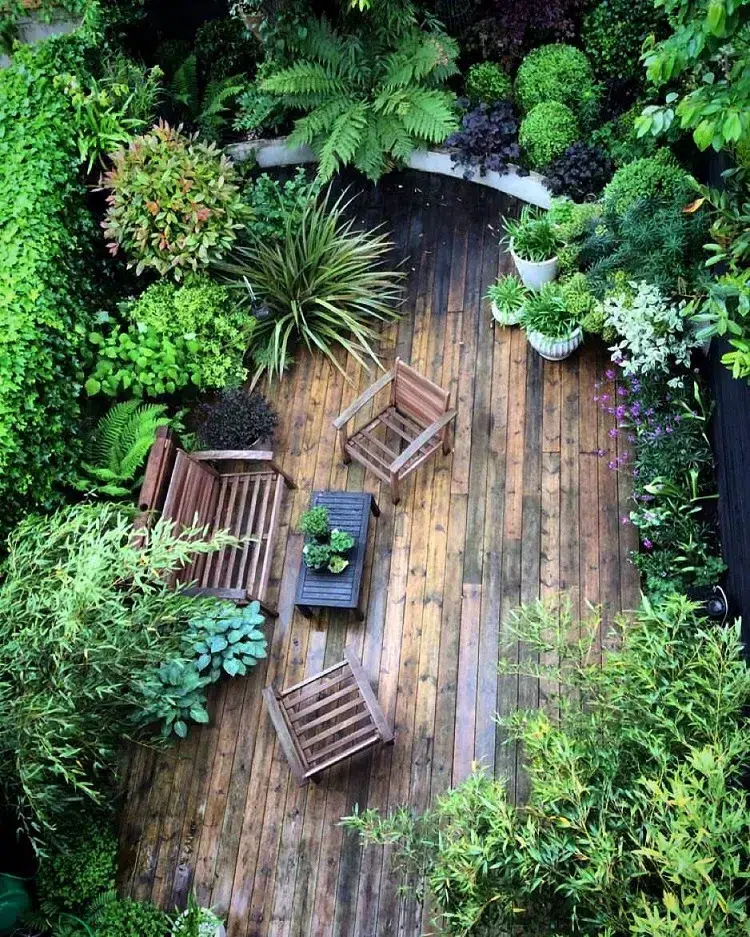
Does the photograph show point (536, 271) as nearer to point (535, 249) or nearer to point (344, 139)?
point (535, 249)

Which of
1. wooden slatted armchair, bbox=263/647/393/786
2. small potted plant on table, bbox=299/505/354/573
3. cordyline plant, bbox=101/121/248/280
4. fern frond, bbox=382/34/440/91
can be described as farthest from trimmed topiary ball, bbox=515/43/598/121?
wooden slatted armchair, bbox=263/647/393/786

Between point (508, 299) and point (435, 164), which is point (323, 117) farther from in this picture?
point (508, 299)

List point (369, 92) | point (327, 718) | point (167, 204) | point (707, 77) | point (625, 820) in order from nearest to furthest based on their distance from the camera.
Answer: point (625, 820) → point (707, 77) → point (327, 718) → point (167, 204) → point (369, 92)

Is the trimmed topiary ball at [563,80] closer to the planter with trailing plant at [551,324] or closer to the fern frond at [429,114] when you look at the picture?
the fern frond at [429,114]

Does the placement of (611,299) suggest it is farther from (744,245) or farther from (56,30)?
(56,30)

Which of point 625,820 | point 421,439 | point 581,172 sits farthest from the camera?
point 581,172

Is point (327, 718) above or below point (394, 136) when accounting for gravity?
below

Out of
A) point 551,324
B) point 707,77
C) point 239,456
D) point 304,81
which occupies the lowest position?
point 239,456

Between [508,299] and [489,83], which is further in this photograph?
[489,83]

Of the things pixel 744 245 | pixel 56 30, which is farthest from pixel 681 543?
pixel 56 30

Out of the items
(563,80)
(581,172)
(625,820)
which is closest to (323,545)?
(625,820)
